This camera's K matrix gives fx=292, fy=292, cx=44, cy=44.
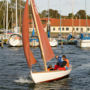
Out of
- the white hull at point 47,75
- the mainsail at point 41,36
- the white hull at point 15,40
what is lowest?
the white hull at point 47,75

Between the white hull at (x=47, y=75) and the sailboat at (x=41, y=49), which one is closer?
the sailboat at (x=41, y=49)

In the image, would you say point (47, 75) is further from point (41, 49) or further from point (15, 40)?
point (15, 40)

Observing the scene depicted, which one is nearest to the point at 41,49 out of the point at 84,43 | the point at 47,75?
the point at 47,75

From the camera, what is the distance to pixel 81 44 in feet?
191

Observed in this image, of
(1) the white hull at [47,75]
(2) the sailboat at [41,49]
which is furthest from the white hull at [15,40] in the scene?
(1) the white hull at [47,75]

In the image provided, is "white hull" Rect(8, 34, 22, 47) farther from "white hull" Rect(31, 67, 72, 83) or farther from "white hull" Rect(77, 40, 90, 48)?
"white hull" Rect(31, 67, 72, 83)

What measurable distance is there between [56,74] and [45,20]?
329 ft

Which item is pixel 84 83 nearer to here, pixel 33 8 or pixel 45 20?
pixel 33 8

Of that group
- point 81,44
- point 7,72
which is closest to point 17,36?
point 81,44

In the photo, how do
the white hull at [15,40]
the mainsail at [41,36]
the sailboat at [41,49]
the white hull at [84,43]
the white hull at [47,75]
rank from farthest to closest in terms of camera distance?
the white hull at [84,43]
the white hull at [15,40]
the mainsail at [41,36]
the white hull at [47,75]
the sailboat at [41,49]

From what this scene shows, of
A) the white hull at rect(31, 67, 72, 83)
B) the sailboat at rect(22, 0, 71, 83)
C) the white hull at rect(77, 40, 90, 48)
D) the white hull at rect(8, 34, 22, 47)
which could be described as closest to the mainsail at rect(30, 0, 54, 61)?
the sailboat at rect(22, 0, 71, 83)

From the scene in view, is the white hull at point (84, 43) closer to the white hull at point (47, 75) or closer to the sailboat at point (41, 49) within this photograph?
the sailboat at point (41, 49)

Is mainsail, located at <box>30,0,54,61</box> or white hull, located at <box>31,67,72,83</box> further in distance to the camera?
mainsail, located at <box>30,0,54,61</box>

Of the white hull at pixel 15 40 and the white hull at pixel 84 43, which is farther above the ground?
the white hull at pixel 15 40
